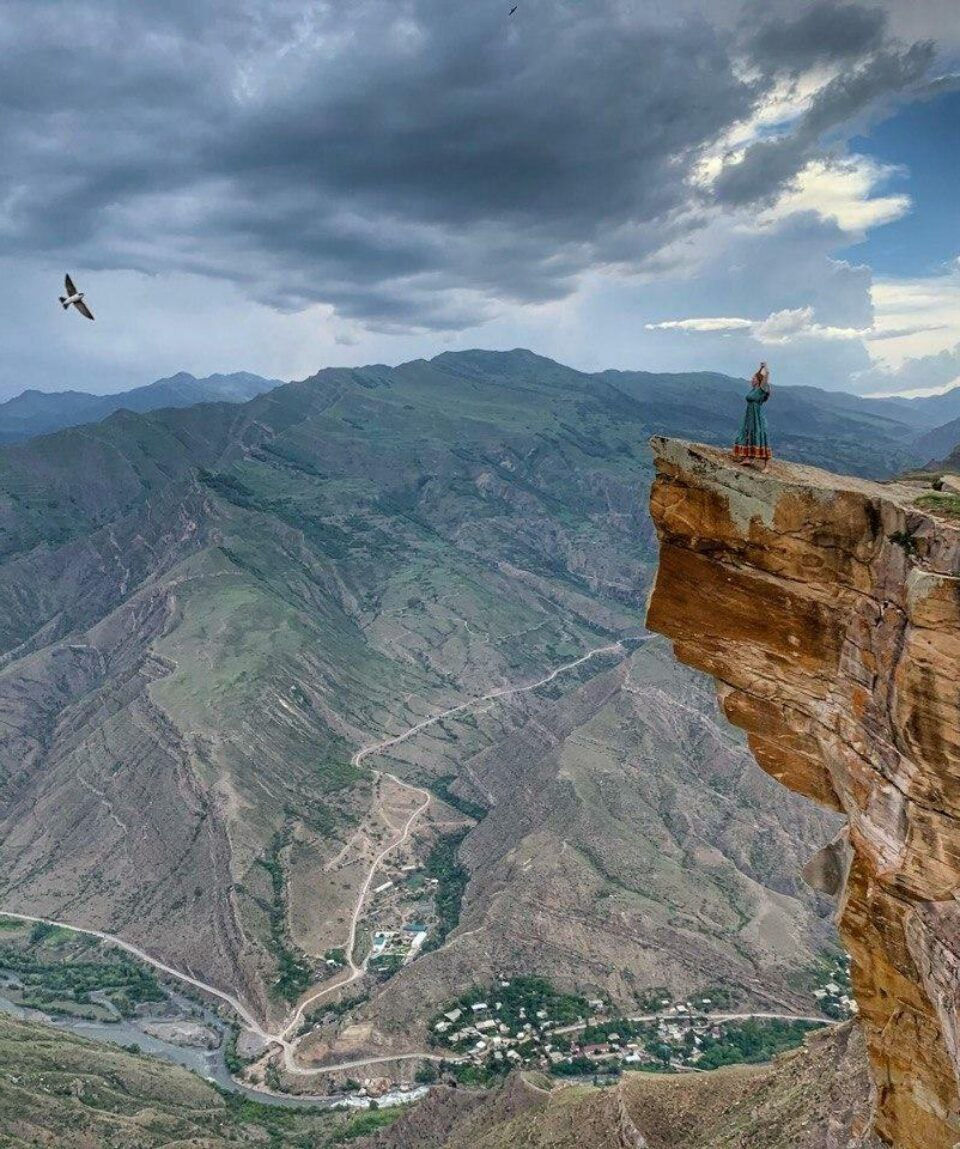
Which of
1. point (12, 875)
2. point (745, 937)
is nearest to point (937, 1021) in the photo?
point (745, 937)

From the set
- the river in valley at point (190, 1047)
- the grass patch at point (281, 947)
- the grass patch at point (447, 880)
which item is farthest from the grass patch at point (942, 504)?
the grass patch at point (447, 880)

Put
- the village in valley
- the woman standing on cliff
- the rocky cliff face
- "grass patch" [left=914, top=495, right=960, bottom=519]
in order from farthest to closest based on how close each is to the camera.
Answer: the village in valley → the woman standing on cliff → "grass patch" [left=914, top=495, right=960, bottom=519] → the rocky cliff face

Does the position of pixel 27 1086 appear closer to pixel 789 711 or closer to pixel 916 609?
pixel 789 711

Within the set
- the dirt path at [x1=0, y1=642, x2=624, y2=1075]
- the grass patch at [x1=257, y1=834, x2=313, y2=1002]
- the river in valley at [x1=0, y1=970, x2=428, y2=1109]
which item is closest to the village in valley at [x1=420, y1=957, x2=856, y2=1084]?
the dirt path at [x1=0, y1=642, x2=624, y2=1075]

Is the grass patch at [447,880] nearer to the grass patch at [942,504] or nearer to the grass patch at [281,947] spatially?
the grass patch at [281,947]

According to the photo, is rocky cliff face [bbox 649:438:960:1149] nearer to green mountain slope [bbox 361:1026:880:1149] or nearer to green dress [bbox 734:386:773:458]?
green dress [bbox 734:386:773:458]

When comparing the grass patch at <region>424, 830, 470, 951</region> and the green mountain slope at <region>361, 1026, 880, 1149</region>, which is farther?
the grass patch at <region>424, 830, 470, 951</region>

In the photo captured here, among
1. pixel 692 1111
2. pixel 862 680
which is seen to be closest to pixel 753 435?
pixel 862 680

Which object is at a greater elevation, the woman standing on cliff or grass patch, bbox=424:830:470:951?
the woman standing on cliff
